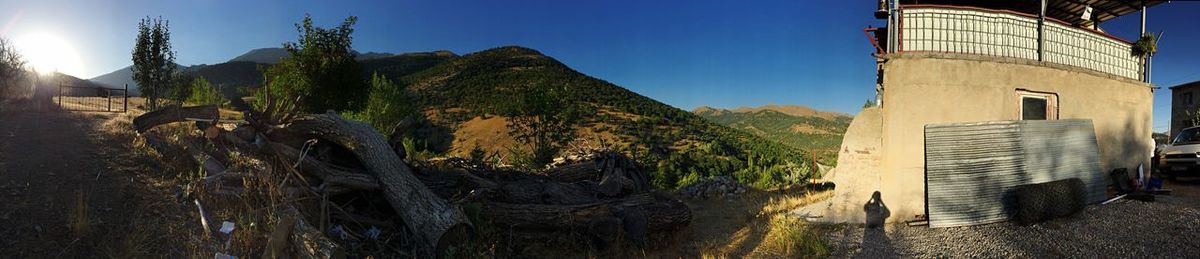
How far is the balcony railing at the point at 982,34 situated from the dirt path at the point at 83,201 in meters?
9.78

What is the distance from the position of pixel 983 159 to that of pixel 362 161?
882cm

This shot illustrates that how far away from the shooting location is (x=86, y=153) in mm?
6289

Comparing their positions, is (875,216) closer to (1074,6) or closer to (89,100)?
(1074,6)

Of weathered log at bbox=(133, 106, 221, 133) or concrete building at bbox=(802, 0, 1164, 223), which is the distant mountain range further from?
weathered log at bbox=(133, 106, 221, 133)

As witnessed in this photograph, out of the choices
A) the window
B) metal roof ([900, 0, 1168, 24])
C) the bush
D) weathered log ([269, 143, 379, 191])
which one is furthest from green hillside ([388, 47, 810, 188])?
the bush

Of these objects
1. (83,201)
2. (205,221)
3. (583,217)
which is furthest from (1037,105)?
(83,201)

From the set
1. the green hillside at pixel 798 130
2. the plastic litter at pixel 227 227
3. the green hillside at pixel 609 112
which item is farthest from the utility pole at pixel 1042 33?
the green hillside at pixel 798 130

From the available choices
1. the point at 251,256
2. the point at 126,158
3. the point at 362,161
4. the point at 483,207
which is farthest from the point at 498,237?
the point at 126,158

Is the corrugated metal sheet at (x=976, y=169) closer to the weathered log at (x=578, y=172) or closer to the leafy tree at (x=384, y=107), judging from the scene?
the weathered log at (x=578, y=172)

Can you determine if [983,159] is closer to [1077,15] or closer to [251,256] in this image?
[1077,15]

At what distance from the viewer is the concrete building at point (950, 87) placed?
7.71 metres

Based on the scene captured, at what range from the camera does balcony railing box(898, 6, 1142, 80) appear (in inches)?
311

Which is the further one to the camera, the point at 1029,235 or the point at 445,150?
the point at 445,150

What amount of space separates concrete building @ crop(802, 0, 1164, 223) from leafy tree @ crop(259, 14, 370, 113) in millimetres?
19628
